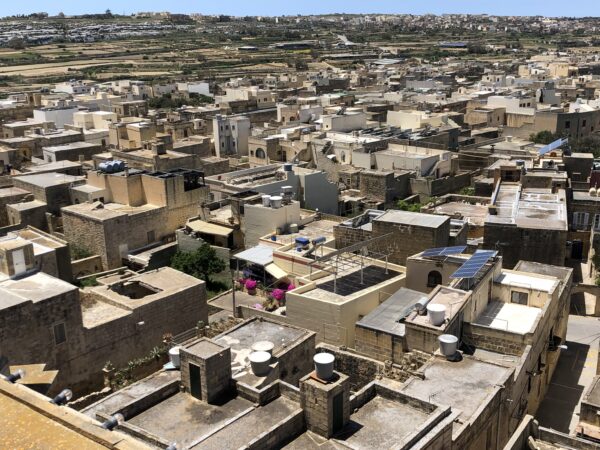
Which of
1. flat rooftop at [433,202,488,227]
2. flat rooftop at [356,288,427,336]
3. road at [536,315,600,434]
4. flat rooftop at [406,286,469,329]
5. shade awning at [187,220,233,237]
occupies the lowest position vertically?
road at [536,315,600,434]

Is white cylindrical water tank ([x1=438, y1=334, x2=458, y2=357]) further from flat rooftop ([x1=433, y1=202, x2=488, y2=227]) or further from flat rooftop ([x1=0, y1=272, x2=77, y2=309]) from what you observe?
flat rooftop ([x1=433, y1=202, x2=488, y2=227])

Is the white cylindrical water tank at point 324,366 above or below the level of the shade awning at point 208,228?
above

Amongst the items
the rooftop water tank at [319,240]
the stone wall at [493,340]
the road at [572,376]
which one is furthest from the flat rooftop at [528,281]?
the rooftop water tank at [319,240]

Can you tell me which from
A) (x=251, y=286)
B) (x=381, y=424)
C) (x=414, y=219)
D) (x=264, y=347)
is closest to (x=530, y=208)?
(x=414, y=219)

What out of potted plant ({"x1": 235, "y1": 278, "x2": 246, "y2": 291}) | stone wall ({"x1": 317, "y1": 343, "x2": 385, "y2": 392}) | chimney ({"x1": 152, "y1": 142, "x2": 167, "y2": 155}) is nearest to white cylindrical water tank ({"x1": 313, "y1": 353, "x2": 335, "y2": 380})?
stone wall ({"x1": 317, "y1": 343, "x2": 385, "y2": 392})

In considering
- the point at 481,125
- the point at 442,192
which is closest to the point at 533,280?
the point at 442,192

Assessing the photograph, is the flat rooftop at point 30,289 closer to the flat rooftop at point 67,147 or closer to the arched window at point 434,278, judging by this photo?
the arched window at point 434,278
